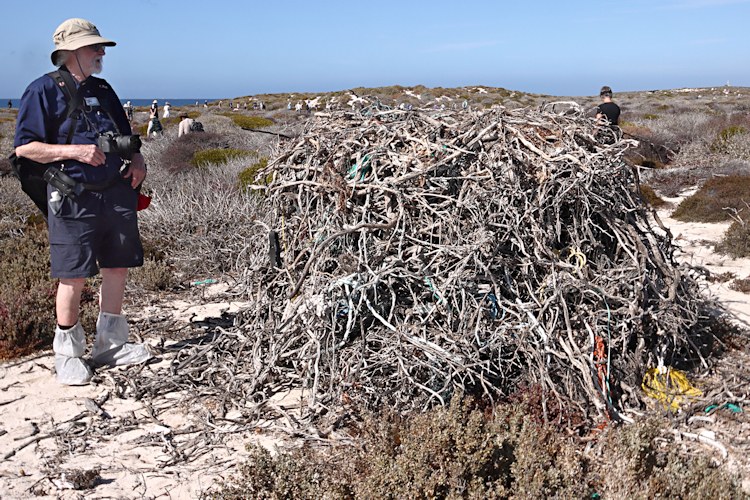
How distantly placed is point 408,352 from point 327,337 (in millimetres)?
504

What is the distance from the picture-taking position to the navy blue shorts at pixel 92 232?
13.5ft

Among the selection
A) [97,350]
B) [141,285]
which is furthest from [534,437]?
[141,285]

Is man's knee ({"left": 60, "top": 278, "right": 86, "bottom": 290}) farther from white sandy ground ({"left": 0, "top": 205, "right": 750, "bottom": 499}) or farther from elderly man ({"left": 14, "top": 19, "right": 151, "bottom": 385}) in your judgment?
white sandy ground ({"left": 0, "top": 205, "right": 750, "bottom": 499})

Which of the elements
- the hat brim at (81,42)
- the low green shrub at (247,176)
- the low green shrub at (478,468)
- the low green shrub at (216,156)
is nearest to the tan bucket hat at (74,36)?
the hat brim at (81,42)

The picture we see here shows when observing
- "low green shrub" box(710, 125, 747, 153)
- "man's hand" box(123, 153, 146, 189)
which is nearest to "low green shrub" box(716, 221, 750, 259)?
"man's hand" box(123, 153, 146, 189)

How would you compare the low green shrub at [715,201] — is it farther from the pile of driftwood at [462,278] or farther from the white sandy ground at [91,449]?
the white sandy ground at [91,449]

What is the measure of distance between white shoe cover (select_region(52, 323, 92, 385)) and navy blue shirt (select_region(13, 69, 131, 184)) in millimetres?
995

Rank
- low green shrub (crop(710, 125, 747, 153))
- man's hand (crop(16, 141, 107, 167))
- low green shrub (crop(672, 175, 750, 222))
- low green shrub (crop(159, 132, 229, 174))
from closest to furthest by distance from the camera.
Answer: man's hand (crop(16, 141, 107, 167)) < low green shrub (crop(672, 175, 750, 222)) < low green shrub (crop(159, 132, 229, 174)) < low green shrub (crop(710, 125, 747, 153))

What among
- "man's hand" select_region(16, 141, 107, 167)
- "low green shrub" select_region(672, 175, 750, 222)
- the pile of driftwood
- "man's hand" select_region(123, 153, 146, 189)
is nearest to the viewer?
the pile of driftwood

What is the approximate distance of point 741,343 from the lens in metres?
4.68

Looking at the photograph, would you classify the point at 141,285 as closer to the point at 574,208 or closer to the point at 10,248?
the point at 10,248

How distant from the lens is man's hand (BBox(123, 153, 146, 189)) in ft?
14.2

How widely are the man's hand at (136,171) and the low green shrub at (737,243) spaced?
623 centimetres

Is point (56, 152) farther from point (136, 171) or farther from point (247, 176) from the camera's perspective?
point (247, 176)
